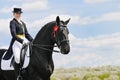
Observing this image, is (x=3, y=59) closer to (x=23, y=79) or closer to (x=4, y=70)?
(x=4, y=70)

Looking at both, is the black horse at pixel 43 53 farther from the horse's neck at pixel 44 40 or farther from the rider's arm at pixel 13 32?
the rider's arm at pixel 13 32

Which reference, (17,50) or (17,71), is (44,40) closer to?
(17,50)

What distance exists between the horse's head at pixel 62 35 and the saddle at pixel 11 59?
145 centimetres

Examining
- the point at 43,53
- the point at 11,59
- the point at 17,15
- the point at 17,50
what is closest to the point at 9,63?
the point at 11,59

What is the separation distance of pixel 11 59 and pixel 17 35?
108 centimetres

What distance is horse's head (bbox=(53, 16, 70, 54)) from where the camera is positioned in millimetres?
13288

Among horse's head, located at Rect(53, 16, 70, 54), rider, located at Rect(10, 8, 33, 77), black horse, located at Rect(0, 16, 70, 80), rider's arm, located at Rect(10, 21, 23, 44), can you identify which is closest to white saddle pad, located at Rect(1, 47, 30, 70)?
black horse, located at Rect(0, 16, 70, 80)

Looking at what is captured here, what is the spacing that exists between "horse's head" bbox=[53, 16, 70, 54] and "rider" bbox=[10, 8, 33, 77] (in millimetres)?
1529

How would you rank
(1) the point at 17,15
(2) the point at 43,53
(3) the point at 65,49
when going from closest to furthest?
1. (3) the point at 65,49
2. (2) the point at 43,53
3. (1) the point at 17,15

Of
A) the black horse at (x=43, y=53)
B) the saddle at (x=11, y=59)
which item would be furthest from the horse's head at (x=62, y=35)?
the saddle at (x=11, y=59)

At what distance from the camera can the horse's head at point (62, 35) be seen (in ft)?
43.6

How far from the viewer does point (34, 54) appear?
A: 48.1ft

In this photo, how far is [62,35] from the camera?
44.3 feet

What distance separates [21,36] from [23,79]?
1612 millimetres
